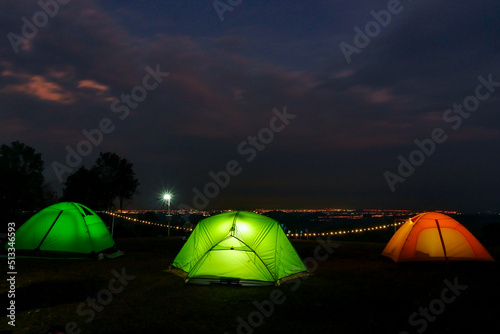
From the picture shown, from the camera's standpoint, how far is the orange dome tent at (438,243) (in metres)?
12.6

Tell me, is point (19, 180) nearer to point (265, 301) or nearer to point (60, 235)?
point (60, 235)

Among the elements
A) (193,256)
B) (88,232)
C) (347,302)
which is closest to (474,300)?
(347,302)

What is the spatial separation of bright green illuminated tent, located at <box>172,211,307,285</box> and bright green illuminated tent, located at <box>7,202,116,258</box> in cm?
446

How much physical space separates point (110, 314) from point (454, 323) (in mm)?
6147

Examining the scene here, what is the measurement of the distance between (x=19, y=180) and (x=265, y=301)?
28093 millimetres

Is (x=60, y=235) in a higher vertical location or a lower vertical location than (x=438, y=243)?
lower

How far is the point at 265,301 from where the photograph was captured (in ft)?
26.9

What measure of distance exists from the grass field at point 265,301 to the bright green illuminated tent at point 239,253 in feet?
1.17

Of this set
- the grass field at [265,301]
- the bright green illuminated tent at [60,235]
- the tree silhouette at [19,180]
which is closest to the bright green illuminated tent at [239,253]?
the grass field at [265,301]

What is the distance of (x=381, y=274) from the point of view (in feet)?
37.1

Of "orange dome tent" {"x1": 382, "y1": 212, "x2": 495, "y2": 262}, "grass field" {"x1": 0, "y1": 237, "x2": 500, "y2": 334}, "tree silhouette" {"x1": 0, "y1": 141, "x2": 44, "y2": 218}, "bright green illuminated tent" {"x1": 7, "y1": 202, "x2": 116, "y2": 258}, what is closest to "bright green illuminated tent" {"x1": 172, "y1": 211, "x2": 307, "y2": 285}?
"grass field" {"x1": 0, "y1": 237, "x2": 500, "y2": 334}

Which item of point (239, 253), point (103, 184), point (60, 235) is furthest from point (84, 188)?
point (239, 253)

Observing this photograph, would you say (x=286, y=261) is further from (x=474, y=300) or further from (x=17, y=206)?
(x=17, y=206)

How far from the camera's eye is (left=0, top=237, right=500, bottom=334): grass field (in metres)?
6.57
